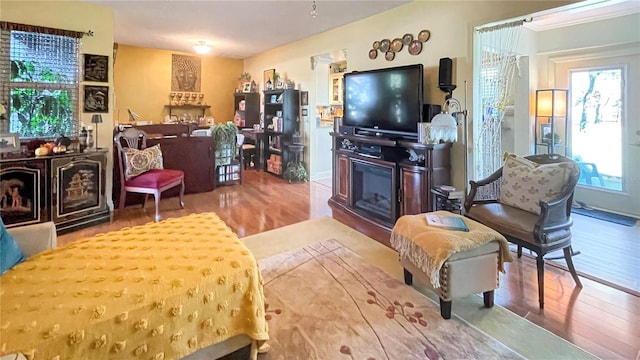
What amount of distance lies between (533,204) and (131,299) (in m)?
2.87

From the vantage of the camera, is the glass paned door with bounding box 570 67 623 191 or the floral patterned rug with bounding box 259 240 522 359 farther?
the glass paned door with bounding box 570 67 623 191

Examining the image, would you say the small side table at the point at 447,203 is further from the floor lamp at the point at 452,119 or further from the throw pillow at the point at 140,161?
the throw pillow at the point at 140,161

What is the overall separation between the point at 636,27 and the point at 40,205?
7180 mm

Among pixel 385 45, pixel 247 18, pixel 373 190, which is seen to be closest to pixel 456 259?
pixel 373 190

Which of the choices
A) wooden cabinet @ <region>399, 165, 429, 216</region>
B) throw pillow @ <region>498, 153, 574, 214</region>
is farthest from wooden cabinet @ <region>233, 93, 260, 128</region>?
throw pillow @ <region>498, 153, 574, 214</region>

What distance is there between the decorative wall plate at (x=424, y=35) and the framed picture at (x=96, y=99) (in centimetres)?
395

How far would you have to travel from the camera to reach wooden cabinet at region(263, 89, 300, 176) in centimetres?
677

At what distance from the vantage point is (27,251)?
1.92 m

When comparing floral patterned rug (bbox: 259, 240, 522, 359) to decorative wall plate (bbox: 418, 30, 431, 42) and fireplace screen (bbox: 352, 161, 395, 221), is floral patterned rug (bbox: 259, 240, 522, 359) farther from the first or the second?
decorative wall plate (bbox: 418, 30, 431, 42)

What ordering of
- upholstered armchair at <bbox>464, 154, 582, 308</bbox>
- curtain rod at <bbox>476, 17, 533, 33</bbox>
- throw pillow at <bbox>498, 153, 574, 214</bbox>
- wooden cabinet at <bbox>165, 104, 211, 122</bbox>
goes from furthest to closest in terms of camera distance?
wooden cabinet at <bbox>165, 104, 211, 122</bbox>
curtain rod at <bbox>476, 17, 533, 33</bbox>
throw pillow at <bbox>498, 153, 574, 214</bbox>
upholstered armchair at <bbox>464, 154, 582, 308</bbox>

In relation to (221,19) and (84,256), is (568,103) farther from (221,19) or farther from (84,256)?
(84,256)

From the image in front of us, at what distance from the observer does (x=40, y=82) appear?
3.93 metres

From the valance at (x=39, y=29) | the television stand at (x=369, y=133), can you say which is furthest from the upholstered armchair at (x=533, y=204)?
the valance at (x=39, y=29)

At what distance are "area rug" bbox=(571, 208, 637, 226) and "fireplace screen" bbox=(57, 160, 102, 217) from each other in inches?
244
